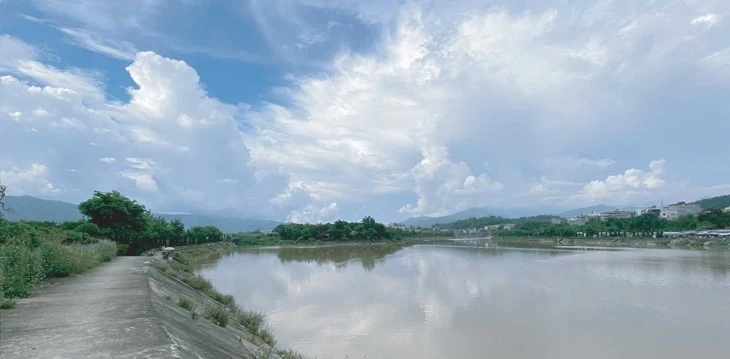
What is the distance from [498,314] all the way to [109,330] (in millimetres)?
16259

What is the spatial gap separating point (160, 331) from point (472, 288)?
23.6m

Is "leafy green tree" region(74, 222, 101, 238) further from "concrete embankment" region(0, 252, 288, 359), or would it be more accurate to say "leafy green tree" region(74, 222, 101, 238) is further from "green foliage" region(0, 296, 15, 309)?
"green foliage" region(0, 296, 15, 309)

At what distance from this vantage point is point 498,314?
19812mm

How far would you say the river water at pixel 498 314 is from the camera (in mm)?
14578

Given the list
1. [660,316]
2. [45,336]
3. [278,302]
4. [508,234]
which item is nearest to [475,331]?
[660,316]

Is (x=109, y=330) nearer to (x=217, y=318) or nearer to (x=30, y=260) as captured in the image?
(x=217, y=318)

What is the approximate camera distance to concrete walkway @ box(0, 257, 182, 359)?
611cm

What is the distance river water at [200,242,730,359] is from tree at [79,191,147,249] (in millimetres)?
9351

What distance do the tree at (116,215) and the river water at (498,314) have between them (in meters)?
9.35

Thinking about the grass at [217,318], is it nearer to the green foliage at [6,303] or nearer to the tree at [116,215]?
the green foliage at [6,303]

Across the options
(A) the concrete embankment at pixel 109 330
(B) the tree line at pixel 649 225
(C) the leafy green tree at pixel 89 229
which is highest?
(B) the tree line at pixel 649 225

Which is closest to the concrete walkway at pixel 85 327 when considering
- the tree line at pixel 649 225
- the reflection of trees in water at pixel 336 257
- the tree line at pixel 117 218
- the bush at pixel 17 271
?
the bush at pixel 17 271

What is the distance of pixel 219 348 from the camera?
805 centimetres

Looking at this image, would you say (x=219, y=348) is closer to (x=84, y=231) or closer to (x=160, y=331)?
(x=160, y=331)
